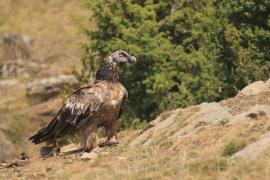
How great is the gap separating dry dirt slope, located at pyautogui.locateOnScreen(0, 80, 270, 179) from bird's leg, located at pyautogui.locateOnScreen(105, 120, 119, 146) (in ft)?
0.63

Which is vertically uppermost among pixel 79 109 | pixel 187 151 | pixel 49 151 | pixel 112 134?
pixel 79 109

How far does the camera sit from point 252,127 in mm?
13852

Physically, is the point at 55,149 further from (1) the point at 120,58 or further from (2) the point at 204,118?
(2) the point at 204,118

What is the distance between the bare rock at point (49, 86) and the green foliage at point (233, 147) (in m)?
27.5

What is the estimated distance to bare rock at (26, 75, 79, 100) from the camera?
135ft

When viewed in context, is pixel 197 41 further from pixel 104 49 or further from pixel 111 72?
pixel 111 72

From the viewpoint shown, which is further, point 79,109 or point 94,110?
point 79,109

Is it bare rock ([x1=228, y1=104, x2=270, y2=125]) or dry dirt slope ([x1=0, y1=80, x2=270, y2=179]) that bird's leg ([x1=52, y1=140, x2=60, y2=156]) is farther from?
bare rock ([x1=228, y1=104, x2=270, y2=125])

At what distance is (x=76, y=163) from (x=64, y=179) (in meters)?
1.55

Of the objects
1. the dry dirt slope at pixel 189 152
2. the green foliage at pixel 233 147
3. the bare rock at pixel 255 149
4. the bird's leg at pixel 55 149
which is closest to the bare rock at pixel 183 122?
the dry dirt slope at pixel 189 152

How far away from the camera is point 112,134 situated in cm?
1736

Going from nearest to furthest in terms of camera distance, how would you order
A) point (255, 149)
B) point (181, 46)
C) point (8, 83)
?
1. point (255, 149)
2. point (181, 46)
3. point (8, 83)

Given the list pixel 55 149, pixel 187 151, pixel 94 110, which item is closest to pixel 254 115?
pixel 187 151

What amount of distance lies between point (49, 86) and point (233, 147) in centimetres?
2907
